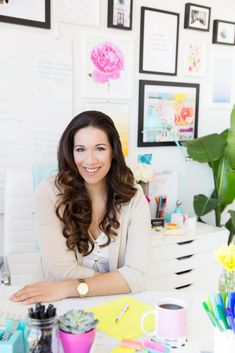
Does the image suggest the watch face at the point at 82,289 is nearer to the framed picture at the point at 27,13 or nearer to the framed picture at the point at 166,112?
the framed picture at the point at 27,13

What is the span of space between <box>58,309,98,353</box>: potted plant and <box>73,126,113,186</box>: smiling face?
0.72m

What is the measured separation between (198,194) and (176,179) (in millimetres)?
351

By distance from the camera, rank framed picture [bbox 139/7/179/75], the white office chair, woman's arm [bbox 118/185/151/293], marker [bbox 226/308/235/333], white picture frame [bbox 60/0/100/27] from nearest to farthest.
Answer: marker [bbox 226/308/235/333], woman's arm [bbox 118/185/151/293], the white office chair, white picture frame [bbox 60/0/100/27], framed picture [bbox 139/7/179/75]

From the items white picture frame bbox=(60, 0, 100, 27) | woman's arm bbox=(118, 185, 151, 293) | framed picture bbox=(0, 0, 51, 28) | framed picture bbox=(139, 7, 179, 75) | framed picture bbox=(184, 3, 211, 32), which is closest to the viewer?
woman's arm bbox=(118, 185, 151, 293)

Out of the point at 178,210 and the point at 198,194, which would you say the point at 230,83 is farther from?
the point at 178,210

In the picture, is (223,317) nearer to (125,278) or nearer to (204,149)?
(125,278)

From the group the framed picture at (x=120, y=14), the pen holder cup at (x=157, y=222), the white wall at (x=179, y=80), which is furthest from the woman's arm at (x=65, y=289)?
the framed picture at (x=120, y=14)

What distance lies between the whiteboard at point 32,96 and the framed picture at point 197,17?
3.10 ft

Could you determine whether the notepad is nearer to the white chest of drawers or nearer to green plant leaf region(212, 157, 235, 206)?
the white chest of drawers

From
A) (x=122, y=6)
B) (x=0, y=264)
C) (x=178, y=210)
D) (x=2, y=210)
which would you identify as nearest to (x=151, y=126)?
(x=178, y=210)

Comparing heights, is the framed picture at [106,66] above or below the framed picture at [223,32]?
below

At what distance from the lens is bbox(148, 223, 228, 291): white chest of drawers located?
95.3 inches

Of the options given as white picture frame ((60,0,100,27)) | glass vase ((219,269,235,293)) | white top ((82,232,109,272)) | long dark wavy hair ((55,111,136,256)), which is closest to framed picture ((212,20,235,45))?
white picture frame ((60,0,100,27))

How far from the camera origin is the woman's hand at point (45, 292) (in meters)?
1.24
